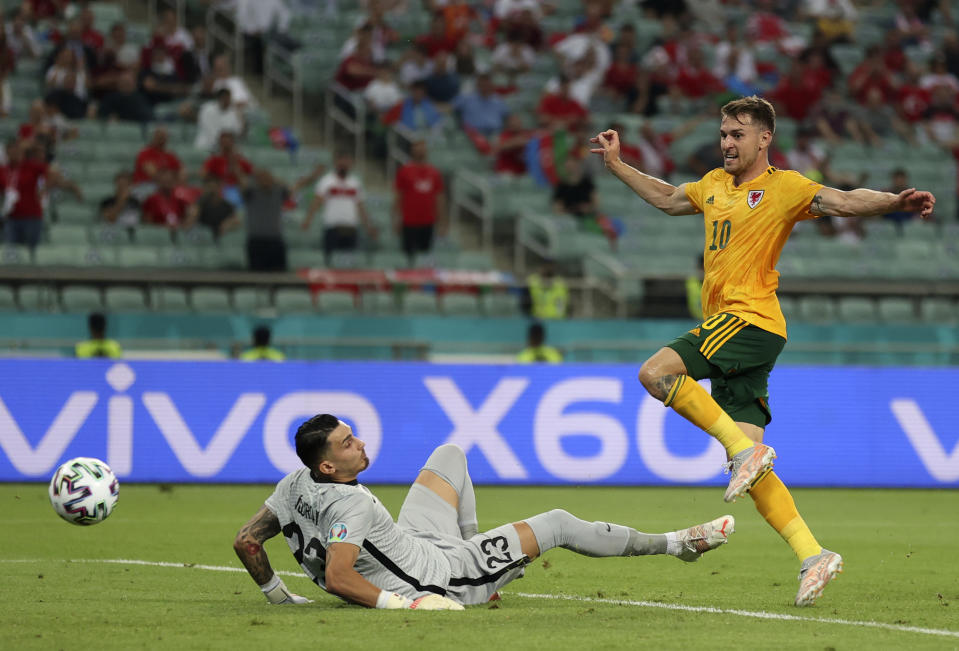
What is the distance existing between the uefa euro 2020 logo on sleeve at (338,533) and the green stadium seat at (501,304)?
9.16 m

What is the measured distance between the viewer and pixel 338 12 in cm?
2114

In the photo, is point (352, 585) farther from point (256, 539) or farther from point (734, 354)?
point (734, 354)

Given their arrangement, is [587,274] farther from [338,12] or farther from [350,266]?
[338,12]

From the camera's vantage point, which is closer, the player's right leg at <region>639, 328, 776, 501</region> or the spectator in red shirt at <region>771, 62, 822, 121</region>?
the player's right leg at <region>639, 328, 776, 501</region>

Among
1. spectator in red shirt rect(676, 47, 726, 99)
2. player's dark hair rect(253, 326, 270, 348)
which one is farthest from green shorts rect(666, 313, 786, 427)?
spectator in red shirt rect(676, 47, 726, 99)

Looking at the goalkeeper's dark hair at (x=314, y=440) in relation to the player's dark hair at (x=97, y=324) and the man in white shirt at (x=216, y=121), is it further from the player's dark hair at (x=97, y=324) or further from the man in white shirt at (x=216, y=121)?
the man in white shirt at (x=216, y=121)

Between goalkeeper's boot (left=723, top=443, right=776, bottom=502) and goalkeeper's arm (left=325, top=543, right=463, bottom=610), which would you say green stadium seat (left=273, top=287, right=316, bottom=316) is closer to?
goalkeeper's boot (left=723, top=443, right=776, bottom=502)

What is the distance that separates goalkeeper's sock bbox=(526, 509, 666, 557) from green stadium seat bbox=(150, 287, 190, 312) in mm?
8816

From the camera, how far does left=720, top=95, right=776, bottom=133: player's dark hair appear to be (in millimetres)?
7094

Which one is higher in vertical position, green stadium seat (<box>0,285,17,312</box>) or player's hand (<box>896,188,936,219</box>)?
player's hand (<box>896,188,936,219</box>)

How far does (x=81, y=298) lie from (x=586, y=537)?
9.26 metres

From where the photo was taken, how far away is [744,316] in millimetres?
7027

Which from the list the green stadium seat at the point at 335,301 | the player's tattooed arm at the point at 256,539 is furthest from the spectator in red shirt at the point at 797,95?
the player's tattooed arm at the point at 256,539

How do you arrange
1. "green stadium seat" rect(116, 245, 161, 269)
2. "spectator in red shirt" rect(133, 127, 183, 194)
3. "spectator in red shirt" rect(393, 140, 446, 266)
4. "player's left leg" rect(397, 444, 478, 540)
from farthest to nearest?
1. "spectator in red shirt" rect(393, 140, 446, 266)
2. "spectator in red shirt" rect(133, 127, 183, 194)
3. "green stadium seat" rect(116, 245, 161, 269)
4. "player's left leg" rect(397, 444, 478, 540)
